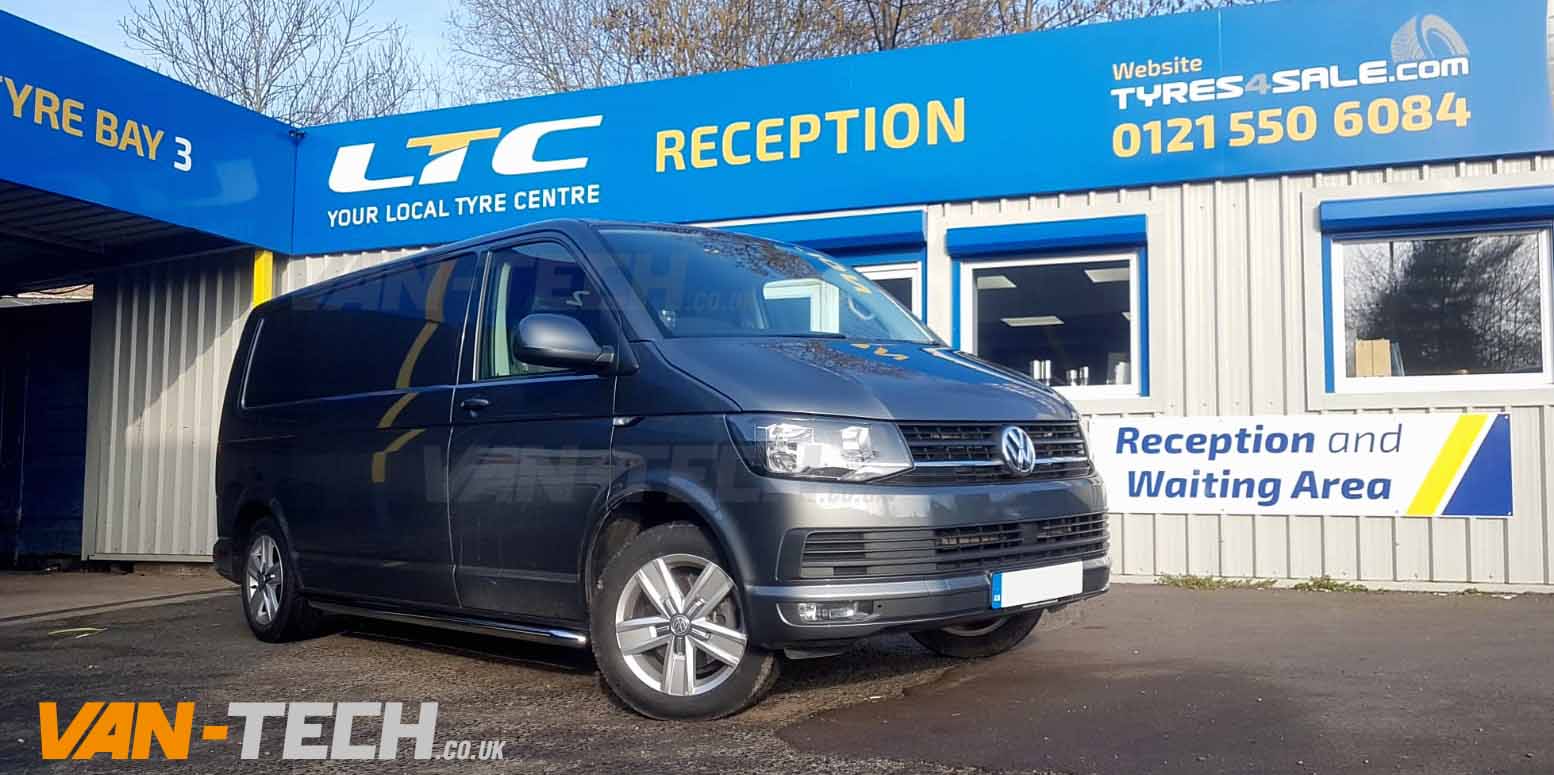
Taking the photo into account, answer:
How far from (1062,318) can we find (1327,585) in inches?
100.0

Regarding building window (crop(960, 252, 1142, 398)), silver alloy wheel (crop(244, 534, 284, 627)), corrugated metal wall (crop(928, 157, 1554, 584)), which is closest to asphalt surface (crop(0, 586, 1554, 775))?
silver alloy wheel (crop(244, 534, 284, 627))

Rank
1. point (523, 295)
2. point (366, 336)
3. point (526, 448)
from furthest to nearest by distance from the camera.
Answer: point (366, 336)
point (523, 295)
point (526, 448)

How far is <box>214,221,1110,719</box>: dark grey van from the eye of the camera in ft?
14.5

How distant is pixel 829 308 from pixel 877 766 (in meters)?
2.27

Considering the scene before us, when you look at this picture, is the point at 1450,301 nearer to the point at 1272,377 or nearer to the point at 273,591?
the point at 1272,377

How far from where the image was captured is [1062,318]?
9.57m

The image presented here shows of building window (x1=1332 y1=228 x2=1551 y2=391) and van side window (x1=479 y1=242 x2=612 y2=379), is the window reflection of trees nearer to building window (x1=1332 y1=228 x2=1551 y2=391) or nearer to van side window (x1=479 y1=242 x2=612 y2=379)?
building window (x1=1332 y1=228 x2=1551 y2=391)

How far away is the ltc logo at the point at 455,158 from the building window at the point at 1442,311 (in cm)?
601

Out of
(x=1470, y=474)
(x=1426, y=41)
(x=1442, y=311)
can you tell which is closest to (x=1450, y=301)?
(x=1442, y=311)

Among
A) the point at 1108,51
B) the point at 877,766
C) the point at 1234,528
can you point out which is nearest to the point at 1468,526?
the point at 1234,528

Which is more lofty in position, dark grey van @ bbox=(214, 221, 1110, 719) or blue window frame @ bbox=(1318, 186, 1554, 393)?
blue window frame @ bbox=(1318, 186, 1554, 393)

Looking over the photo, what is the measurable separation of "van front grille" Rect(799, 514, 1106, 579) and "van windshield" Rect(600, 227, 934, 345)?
3.52ft

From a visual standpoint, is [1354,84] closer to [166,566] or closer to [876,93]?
[876,93]

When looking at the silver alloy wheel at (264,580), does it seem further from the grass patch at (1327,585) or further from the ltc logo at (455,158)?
the grass patch at (1327,585)
